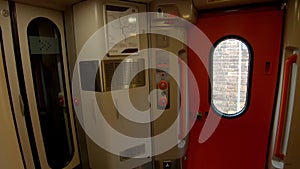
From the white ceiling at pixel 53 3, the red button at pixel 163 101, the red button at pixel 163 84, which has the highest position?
the white ceiling at pixel 53 3

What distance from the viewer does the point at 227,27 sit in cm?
180

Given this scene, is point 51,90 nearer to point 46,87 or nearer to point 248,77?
point 46,87

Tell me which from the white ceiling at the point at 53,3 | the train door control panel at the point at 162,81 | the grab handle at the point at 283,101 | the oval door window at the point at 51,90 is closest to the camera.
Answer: the grab handle at the point at 283,101

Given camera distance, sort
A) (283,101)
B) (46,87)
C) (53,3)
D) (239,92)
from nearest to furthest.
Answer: (283,101)
(53,3)
(46,87)
(239,92)

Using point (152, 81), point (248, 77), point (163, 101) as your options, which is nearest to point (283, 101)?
point (248, 77)

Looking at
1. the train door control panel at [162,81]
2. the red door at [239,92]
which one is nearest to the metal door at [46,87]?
the train door control panel at [162,81]

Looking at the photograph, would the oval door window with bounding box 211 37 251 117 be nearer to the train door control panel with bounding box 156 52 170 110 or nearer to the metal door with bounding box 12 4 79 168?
the train door control panel with bounding box 156 52 170 110

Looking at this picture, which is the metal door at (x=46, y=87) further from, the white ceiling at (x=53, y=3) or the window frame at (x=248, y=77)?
the window frame at (x=248, y=77)

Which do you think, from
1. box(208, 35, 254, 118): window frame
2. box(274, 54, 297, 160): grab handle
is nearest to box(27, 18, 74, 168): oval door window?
box(208, 35, 254, 118): window frame

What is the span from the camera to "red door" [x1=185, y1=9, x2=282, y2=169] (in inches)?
66.7

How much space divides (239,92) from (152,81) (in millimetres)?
971

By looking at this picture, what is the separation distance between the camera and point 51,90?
175 centimetres

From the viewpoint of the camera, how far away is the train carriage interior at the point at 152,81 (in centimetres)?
147

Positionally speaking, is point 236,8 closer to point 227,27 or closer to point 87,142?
point 227,27
